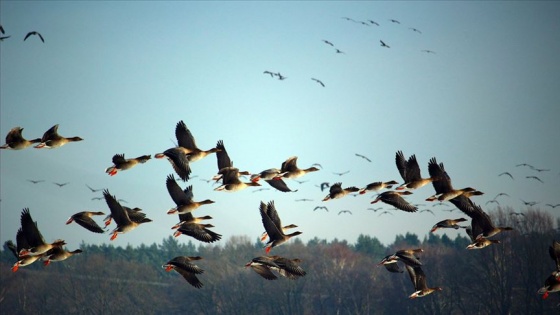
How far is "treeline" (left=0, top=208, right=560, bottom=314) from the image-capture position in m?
88.6

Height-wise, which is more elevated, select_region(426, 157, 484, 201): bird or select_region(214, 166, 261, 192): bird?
select_region(214, 166, 261, 192): bird

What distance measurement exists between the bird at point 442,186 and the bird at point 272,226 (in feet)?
16.7

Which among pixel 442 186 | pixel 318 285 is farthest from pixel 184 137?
pixel 318 285

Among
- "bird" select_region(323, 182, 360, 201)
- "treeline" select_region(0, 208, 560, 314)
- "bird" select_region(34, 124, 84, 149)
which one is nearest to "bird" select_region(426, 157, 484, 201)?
"bird" select_region(323, 182, 360, 201)

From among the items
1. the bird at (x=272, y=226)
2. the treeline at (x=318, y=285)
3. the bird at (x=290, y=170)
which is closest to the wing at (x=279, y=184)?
the bird at (x=290, y=170)

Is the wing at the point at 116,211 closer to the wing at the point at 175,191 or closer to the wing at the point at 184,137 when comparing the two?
the wing at the point at 175,191

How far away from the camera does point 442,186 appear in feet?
85.6

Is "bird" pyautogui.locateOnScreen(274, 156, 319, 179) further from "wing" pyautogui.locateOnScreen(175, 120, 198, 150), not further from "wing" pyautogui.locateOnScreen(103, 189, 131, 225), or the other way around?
"wing" pyautogui.locateOnScreen(103, 189, 131, 225)

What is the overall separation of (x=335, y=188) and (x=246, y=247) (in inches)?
4870

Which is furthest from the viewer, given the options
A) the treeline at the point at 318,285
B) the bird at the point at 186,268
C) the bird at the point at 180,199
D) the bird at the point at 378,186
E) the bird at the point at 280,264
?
the treeline at the point at 318,285

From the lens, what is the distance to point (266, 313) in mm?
109875

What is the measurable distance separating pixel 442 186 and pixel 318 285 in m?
89.5

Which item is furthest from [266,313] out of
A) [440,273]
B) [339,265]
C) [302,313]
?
[440,273]

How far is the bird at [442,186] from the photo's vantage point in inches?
1019
